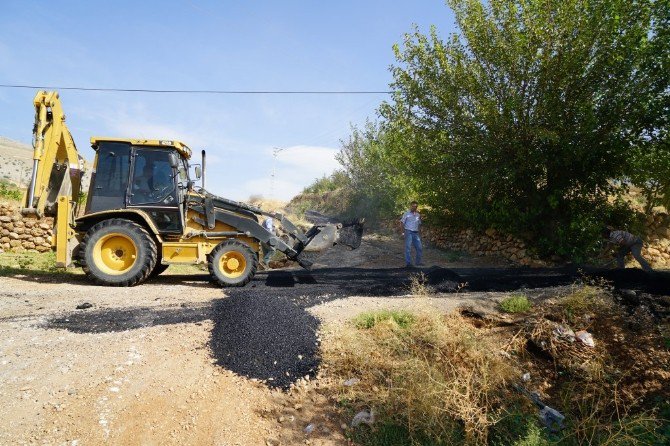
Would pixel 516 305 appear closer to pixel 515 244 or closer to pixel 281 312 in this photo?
pixel 281 312

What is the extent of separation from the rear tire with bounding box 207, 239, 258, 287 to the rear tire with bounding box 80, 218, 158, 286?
1089 millimetres

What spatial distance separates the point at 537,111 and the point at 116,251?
9.78m

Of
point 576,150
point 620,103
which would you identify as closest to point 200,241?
point 576,150

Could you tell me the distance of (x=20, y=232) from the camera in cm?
1141

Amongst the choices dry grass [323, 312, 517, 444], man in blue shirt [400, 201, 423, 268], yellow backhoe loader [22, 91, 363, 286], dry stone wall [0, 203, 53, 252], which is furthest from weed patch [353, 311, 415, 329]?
dry stone wall [0, 203, 53, 252]

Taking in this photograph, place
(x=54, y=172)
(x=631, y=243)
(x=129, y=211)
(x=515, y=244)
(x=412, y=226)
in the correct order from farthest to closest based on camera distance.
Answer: (x=515, y=244) → (x=412, y=226) → (x=631, y=243) → (x=54, y=172) → (x=129, y=211)

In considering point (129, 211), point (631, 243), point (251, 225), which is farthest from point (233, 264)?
point (631, 243)

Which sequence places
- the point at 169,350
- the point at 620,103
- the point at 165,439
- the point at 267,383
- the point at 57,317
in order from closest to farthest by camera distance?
the point at 165,439, the point at 267,383, the point at 169,350, the point at 57,317, the point at 620,103

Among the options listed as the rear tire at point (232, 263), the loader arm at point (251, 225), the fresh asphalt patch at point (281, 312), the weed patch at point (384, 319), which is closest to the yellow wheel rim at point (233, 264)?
the rear tire at point (232, 263)

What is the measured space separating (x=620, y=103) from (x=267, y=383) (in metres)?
9.66

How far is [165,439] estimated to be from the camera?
10.5 feet

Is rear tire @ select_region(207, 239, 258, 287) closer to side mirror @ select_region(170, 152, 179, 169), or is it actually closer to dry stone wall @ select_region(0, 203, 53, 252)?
side mirror @ select_region(170, 152, 179, 169)

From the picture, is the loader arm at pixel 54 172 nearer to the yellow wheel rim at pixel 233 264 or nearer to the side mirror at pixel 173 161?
the side mirror at pixel 173 161

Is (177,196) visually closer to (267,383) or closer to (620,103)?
(267,383)
